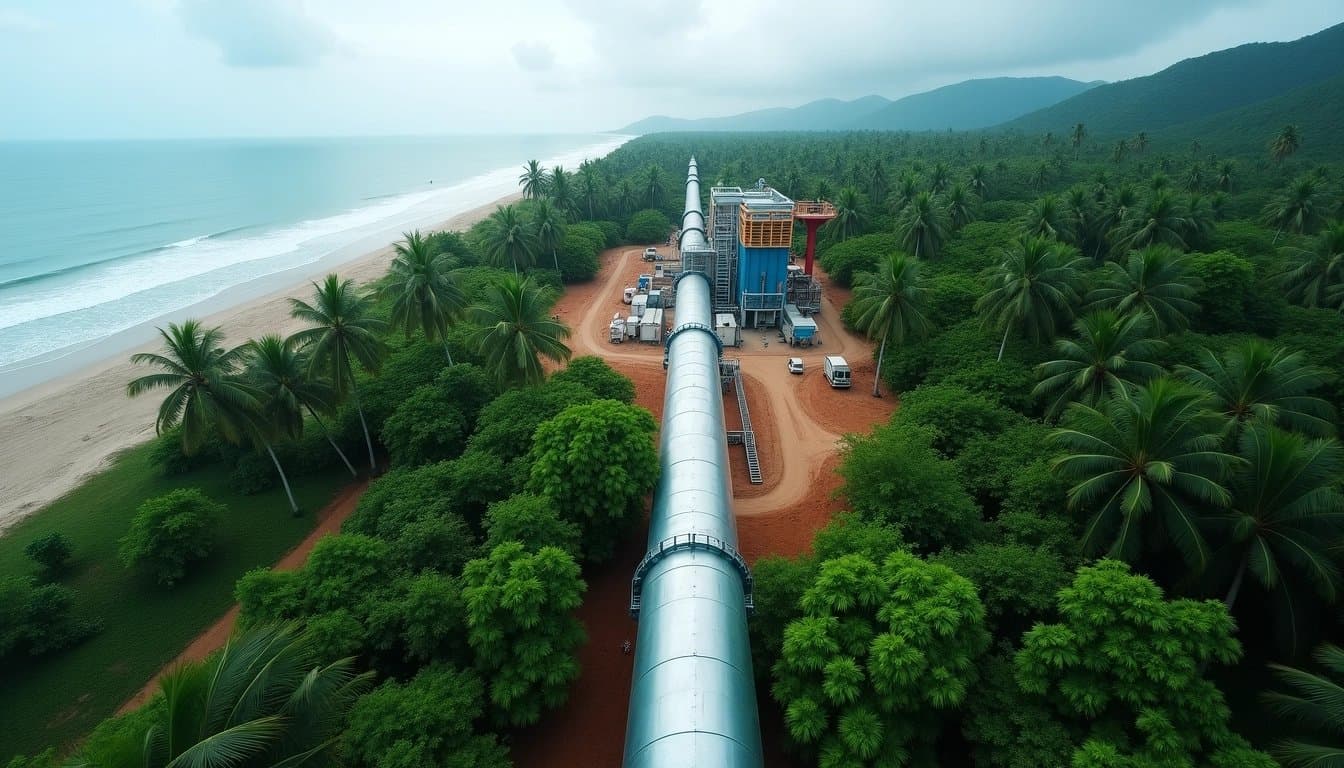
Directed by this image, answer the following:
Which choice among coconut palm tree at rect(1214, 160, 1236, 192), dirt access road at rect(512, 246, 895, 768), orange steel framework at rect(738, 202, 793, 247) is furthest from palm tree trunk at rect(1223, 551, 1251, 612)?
coconut palm tree at rect(1214, 160, 1236, 192)

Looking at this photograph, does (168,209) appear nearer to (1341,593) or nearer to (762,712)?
(762,712)

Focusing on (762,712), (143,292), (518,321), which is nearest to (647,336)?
(518,321)

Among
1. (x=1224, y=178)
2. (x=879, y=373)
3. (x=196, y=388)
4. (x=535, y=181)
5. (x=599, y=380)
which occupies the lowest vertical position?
(x=879, y=373)

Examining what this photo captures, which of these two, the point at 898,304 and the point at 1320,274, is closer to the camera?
the point at 898,304

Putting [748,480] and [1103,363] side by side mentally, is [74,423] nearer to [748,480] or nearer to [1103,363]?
[748,480]

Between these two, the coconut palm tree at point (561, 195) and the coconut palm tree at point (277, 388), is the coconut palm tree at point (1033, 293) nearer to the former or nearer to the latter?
the coconut palm tree at point (277, 388)

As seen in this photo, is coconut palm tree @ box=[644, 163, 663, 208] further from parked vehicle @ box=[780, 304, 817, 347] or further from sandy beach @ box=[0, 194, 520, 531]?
sandy beach @ box=[0, 194, 520, 531]

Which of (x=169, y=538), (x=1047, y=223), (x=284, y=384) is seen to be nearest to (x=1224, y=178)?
(x=1047, y=223)
